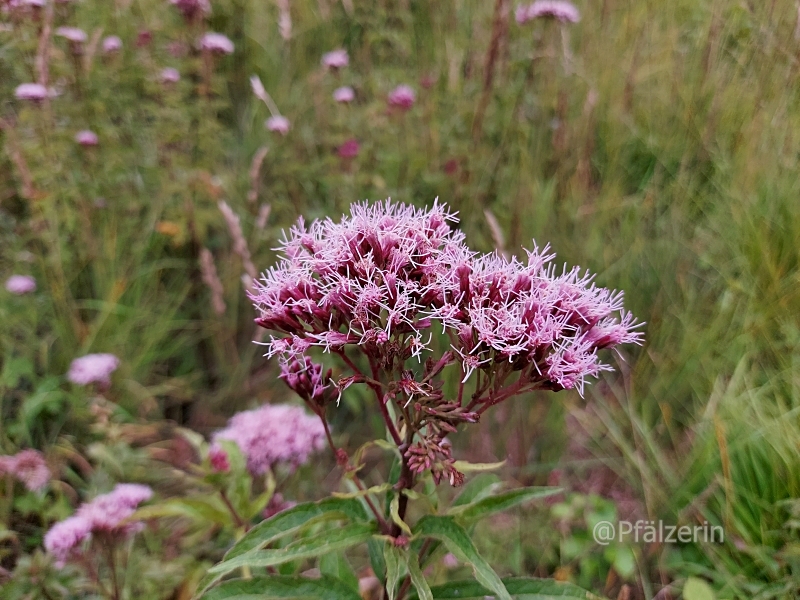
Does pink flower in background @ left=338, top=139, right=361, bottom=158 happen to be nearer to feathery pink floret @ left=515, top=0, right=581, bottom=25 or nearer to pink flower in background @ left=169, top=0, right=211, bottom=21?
pink flower in background @ left=169, top=0, right=211, bottom=21

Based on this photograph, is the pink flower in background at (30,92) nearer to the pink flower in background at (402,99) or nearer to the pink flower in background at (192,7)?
the pink flower in background at (192,7)

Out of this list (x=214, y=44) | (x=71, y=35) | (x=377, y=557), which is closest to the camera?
(x=377, y=557)

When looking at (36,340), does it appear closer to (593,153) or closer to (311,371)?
(311,371)

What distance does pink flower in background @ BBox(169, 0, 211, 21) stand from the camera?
2.87 meters

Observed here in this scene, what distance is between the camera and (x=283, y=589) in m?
1.28

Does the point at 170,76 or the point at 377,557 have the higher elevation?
the point at 170,76

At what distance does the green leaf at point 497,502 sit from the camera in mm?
1238

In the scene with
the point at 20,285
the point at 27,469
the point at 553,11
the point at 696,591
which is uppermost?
the point at 553,11

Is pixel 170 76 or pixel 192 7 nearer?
pixel 192 7

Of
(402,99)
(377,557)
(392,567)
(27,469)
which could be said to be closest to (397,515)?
(392,567)

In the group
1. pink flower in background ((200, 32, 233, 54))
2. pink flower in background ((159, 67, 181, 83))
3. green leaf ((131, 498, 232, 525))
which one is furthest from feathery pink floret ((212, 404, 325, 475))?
pink flower in background ((200, 32, 233, 54))

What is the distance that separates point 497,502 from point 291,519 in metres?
0.47

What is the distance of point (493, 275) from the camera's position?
1261mm

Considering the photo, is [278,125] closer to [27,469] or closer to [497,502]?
[27,469]
